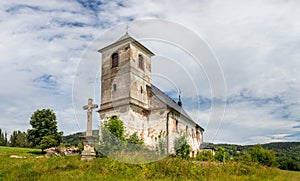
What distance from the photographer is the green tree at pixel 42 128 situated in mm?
31641

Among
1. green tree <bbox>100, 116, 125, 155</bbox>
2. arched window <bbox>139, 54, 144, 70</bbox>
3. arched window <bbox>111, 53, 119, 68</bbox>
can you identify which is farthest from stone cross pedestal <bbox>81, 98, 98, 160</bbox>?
arched window <bbox>139, 54, 144, 70</bbox>

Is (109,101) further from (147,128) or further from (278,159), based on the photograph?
(278,159)

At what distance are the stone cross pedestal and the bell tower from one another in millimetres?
7945

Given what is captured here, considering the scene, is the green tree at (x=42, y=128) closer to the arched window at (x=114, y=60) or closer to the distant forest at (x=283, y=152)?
the distant forest at (x=283, y=152)

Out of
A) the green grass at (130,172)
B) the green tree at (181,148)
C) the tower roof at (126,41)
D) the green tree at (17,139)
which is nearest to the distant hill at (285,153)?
the green tree at (181,148)

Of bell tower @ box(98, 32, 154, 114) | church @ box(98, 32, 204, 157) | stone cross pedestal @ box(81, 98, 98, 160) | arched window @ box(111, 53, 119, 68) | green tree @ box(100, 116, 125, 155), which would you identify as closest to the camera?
stone cross pedestal @ box(81, 98, 98, 160)

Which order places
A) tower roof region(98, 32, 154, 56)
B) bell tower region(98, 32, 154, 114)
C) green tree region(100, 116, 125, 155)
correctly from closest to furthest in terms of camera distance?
green tree region(100, 116, 125, 155)
bell tower region(98, 32, 154, 114)
tower roof region(98, 32, 154, 56)

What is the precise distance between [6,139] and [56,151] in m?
48.7

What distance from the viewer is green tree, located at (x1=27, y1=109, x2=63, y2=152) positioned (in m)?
31.6

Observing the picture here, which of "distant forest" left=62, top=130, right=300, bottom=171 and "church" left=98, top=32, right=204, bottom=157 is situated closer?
"church" left=98, top=32, right=204, bottom=157

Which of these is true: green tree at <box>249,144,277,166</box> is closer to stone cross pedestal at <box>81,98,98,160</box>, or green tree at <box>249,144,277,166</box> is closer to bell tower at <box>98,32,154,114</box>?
bell tower at <box>98,32,154,114</box>

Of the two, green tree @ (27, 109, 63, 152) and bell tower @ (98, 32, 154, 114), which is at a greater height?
bell tower @ (98, 32, 154, 114)

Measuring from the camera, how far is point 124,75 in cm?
2494

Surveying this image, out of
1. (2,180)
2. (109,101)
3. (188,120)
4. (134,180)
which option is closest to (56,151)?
(109,101)
